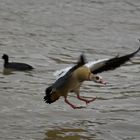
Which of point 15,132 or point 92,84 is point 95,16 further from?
point 15,132

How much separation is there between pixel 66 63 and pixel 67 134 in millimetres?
3962

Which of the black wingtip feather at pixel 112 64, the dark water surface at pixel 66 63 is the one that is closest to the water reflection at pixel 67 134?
the dark water surface at pixel 66 63

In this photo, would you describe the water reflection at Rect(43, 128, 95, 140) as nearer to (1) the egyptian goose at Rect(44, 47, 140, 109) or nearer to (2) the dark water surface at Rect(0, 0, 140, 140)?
(2) the dark water surface at Rect(0, 0, 140, 140)

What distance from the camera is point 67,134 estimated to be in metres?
7.84

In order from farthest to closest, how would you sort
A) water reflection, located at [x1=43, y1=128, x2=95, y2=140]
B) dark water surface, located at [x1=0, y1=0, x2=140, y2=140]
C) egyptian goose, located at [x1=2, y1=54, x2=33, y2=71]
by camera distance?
1. egyptian goose, located at [x1=2, y1=54, x2=33, y2=71]
2. dark water surface, located at [x1=0, y1=0, x2=140, y2=140]
3. water reflection, located at [x1=43, y1=128, x2=95, y2=140]

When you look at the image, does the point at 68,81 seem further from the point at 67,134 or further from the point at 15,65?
the point at 15,65

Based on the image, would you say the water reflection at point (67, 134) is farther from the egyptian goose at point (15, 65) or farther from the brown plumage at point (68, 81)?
the egyptian goose at point (15, 65)

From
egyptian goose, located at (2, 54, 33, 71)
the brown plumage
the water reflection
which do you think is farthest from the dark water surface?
the brown plumage

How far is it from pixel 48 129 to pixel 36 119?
1.34 ft

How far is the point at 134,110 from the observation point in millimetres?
8812

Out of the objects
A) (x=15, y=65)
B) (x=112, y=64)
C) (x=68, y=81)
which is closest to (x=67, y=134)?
(x=68, y=81)

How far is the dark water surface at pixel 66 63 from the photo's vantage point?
7992mm

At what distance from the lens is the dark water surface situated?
26.2 feet

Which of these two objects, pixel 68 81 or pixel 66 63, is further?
pixel 66 63
